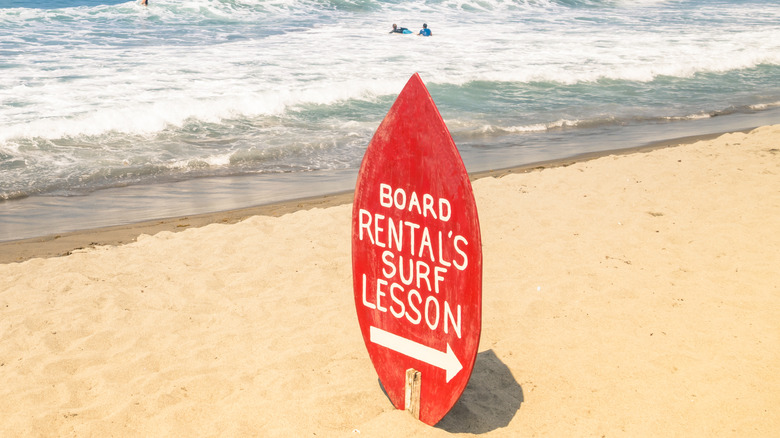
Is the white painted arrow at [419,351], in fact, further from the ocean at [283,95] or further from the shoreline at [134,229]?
the ocean at [283,95]

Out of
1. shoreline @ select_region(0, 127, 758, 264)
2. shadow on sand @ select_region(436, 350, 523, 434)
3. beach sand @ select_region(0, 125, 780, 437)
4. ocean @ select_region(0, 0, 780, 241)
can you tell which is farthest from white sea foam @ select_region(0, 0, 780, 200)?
shadow on sand @ select_region(436, 350, 523, 434)

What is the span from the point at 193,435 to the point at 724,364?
2704mm

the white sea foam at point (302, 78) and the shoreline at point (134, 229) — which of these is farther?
the white sea foam at point (302, 78)

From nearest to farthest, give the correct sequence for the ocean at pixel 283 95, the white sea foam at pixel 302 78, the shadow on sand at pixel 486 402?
1. the shadow on sand at pixel 486 402
2. the ocean at pixel 283 95
3. the white sea foam at pixel 302 78

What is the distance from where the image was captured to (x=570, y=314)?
425cm

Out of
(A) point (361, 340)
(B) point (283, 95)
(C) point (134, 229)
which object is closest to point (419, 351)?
(A) point (361, 340)

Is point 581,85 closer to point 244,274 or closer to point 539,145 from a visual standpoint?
point 539,145

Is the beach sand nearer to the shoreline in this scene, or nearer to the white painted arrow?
the shoreline

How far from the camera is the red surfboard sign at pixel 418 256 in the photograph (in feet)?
9.41

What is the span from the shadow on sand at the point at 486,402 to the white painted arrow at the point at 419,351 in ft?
1.00

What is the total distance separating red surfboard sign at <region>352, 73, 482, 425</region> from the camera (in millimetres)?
2867

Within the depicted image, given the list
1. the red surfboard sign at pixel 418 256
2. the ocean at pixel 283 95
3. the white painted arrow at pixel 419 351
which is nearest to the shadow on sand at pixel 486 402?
the red surfboard sign at pixel 418 256

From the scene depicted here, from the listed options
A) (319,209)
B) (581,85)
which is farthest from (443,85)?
(319,209)

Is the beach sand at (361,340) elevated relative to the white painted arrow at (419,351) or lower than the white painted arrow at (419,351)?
lower
